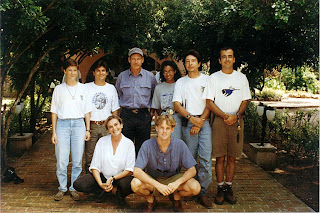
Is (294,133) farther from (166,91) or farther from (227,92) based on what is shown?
(166,91)

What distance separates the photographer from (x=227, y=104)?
4.30m

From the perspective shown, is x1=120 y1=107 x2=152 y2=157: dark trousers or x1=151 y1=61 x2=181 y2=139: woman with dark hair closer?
x1=151 y1=61 x2=181 y2=139: woman with dark hair

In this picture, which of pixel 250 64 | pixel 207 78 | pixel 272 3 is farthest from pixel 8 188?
pixel 250 64

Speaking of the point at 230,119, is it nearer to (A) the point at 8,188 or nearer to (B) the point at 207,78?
(B) the point at 207,78

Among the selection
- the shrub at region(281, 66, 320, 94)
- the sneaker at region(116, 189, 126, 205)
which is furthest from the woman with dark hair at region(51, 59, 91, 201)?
the shrub at region(281, 66, 320, 94)

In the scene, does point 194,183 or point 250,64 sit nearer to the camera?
point 194,183

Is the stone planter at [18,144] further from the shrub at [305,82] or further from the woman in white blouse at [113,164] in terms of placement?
the shrub at [305,82]

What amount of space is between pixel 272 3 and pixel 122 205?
3291 millimetres

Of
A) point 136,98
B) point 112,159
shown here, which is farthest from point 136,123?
point 112,159

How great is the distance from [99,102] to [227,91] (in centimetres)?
187

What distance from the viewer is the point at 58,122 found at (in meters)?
4.41

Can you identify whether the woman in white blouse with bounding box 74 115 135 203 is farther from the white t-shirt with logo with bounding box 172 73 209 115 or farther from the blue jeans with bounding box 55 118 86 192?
the white t-shirt with logo with bounding box 172 73 209 115

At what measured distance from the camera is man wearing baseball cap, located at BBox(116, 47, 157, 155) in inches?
190

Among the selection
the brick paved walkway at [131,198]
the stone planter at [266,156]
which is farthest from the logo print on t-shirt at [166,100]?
the stone planter at [266,156]
